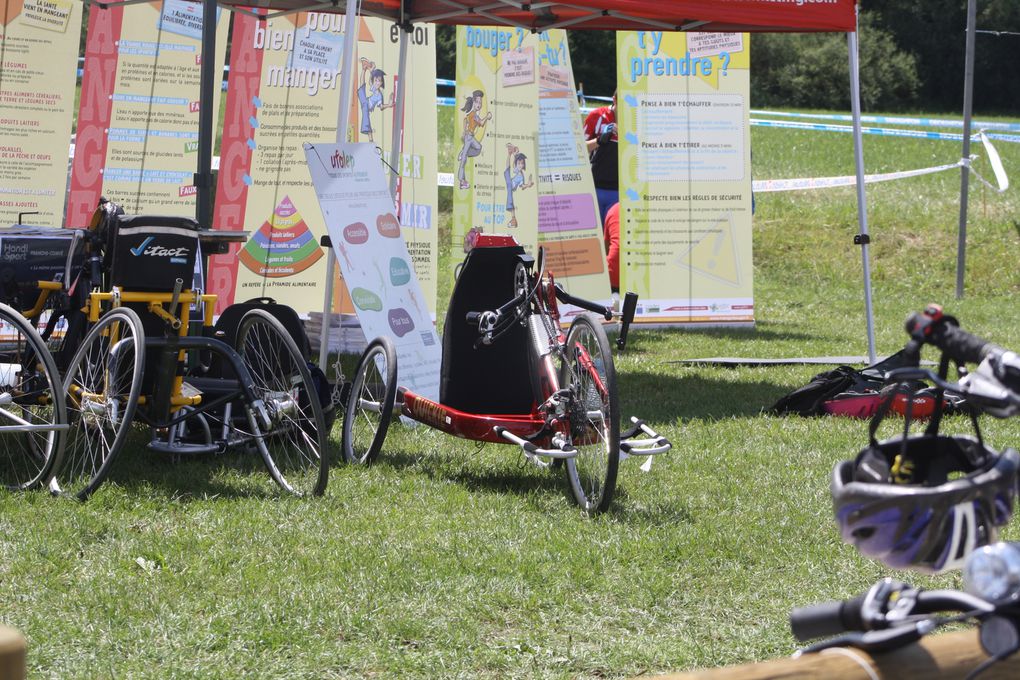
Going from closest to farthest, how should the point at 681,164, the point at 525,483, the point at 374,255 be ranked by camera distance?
the point at 525,483 < the point at 374,255 < the point at 681,164

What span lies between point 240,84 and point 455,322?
3678 millimetres

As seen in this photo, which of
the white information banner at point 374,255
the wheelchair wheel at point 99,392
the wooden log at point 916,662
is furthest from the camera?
the white information banner at point 374,255

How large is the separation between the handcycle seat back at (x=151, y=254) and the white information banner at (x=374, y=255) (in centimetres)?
126

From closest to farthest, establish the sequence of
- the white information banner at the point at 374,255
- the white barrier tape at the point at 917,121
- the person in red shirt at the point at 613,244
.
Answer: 1. the white information banner at the point at 374,255
2. the person in red shirt at the point at 613,244
3. the white barrier tape at the point at 917,121

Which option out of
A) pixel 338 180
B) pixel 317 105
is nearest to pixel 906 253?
pixel 317 105

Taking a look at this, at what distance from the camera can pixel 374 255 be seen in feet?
22.8

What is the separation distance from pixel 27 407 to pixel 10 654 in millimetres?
4743

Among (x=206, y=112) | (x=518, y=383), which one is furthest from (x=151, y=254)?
(x=206, y=112)

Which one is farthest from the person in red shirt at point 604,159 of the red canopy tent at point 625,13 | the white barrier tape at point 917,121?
the white barrier tape at point 917,121

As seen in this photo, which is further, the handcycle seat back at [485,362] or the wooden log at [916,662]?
the handcycle seat back at [485,362]

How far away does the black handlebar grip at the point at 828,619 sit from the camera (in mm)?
1666

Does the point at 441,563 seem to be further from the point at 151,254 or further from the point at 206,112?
the point at 206,112

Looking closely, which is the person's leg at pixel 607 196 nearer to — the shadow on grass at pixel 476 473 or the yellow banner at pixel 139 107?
the yellow banner at pixel 139 107

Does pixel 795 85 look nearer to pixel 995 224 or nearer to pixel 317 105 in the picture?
pixel 995 224
